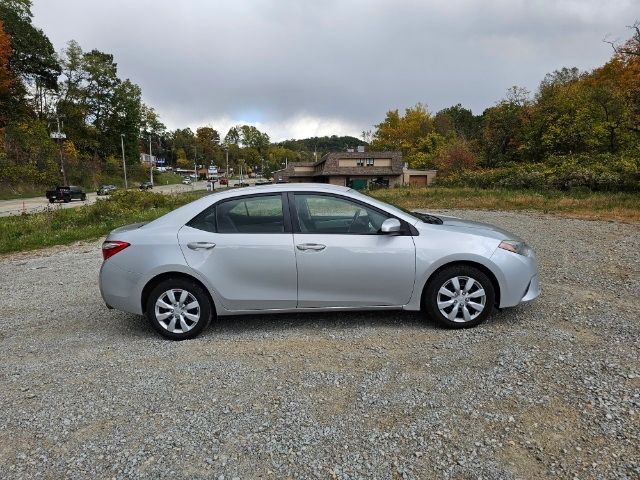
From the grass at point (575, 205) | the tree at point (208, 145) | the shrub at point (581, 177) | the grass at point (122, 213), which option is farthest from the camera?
the tree at point (208, 145)

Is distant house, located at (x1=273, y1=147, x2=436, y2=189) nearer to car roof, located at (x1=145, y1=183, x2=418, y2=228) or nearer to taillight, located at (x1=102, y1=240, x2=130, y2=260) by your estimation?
car roof, located at (x1=145, y1=183, x2=418, y2=228)

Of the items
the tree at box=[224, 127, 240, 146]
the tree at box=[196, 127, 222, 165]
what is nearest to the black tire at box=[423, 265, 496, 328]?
the tree at box=[196, 127, 222, 165]

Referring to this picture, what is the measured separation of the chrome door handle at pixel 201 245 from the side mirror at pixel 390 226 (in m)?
1.69

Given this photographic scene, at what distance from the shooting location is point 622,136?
38.4m

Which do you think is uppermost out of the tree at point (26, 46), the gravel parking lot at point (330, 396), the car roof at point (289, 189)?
the tree at point (26, 46)

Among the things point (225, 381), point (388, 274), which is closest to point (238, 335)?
point (225, 381)

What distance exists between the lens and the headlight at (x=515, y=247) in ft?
13.2

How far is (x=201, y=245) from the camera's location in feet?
13.0

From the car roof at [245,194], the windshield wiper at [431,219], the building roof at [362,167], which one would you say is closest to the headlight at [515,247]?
the windshield wiper at [431,219]

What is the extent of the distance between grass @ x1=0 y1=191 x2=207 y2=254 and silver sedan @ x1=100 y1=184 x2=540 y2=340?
845 cm

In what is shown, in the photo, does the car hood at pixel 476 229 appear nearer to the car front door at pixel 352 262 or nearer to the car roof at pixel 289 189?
the car front door at pixel 352 262

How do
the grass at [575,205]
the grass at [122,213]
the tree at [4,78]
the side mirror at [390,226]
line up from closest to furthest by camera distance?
the side mirror at [390,226] < the grass at [122,213] < the grass at [575,205] < the tree at [4,78]

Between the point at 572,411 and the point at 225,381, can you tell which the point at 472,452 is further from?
the point at 225,381

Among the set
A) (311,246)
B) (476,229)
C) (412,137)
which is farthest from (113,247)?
(412,137)
